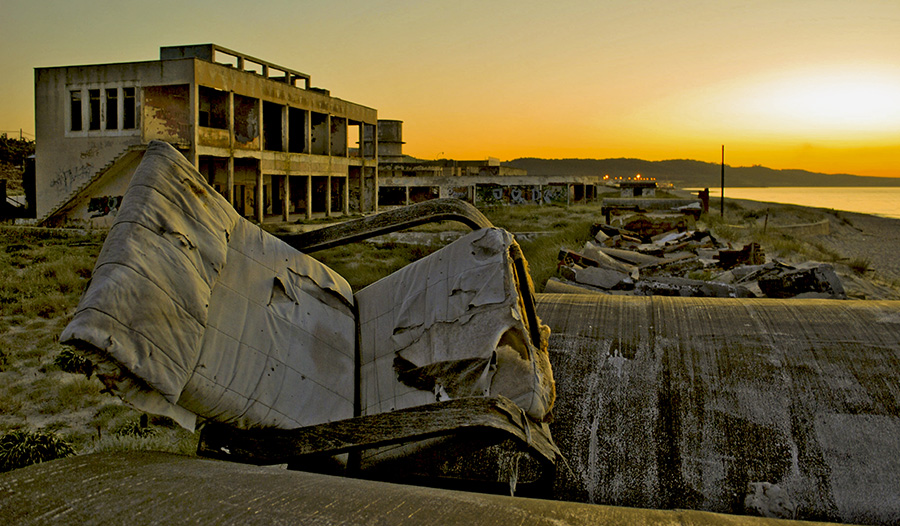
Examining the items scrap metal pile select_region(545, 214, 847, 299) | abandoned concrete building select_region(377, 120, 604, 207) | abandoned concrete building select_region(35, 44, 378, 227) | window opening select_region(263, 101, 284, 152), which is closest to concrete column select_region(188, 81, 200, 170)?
abandoned concrete building select_region(35, 44, 378, 227)

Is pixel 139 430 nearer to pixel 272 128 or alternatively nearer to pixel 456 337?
pixel 456 337

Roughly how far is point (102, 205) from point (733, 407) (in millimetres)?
24255

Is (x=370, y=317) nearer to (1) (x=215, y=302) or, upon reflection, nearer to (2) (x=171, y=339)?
(1) (x=215, y=302)

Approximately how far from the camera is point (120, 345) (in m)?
1.62

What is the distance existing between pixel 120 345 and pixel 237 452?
1.86 ft

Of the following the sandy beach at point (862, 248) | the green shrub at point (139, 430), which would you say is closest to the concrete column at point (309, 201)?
the sandy beach at point (862, 248)

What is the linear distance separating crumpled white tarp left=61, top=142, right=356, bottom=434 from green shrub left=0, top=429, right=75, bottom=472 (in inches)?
93.7

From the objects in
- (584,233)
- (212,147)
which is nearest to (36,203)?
(212,147)

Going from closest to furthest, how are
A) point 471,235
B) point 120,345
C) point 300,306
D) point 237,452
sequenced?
point 120,345
point 237,452
point 300,306
point 471,235

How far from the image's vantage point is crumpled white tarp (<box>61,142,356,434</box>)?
168 cm

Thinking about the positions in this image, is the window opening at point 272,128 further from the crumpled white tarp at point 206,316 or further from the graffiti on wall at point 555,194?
the crumpled white tarp at point 206,316

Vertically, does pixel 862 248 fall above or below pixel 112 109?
below

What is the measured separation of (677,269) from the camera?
35.4 feet

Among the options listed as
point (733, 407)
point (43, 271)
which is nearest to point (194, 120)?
point (43, 271)
